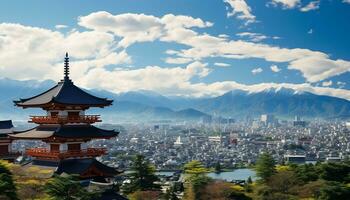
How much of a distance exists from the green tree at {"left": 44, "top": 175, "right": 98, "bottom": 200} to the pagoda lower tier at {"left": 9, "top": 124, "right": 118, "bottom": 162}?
378 centimetres

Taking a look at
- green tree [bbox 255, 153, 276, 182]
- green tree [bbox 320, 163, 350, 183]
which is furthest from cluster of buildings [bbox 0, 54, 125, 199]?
green tree [bbox 320, 163, 350, 183]

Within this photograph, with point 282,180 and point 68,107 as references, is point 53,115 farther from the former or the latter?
point 282,180

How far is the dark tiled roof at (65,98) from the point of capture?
2500 centimetres

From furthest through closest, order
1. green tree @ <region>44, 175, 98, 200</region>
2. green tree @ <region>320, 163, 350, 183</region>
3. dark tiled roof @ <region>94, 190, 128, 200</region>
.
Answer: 1. green tree @ <region>320, 163, 350, 183</region>
2. dark tiled roof @ <region>94, 190, 128, 200</region>
3. green tree @ <region>44, 175, 98, 200</region>

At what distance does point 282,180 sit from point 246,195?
2.32m

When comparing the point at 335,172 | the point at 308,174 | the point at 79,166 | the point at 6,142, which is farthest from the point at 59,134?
the point at 335,172

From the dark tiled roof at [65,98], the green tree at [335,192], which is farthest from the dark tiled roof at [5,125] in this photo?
the green tree at [335,192]

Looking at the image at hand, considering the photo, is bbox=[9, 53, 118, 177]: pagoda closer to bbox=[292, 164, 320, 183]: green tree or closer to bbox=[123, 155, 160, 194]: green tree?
bbox=[123, 155, 160, 194]: green tree

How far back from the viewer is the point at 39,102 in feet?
83.5

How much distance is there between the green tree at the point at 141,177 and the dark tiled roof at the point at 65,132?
5.27 m

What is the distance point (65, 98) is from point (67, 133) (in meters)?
1.84

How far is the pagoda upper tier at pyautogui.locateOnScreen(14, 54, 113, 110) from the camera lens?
81.3 ft

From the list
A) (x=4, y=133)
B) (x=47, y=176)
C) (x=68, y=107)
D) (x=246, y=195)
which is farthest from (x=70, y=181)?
(x=246, y=195)

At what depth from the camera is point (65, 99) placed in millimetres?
25125
